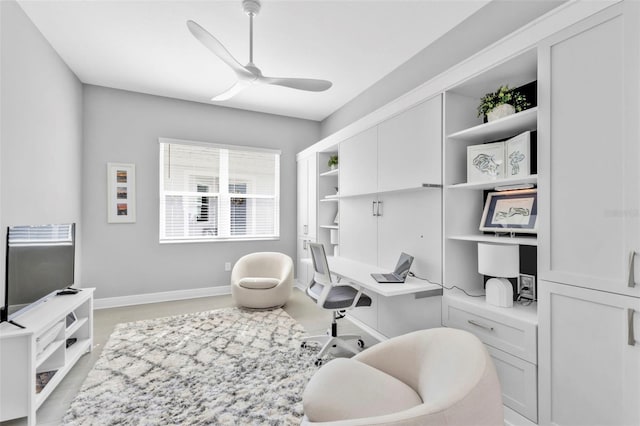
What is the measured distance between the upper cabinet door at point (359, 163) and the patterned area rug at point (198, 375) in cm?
171

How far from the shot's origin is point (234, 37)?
9.18ft

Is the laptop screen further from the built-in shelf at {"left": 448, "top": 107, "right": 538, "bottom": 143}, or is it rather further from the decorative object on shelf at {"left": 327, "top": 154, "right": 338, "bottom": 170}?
the decorative object on shelf at {"left": 327, "top": 154, "right": 338, "bottom": 170}

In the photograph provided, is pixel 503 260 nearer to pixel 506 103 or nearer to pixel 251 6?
pixel 506 103

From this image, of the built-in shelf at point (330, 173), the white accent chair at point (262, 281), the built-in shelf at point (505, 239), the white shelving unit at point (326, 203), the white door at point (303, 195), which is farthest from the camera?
the white door at point (303, 195)

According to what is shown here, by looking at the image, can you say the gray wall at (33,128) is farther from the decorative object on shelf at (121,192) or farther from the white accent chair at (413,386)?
the white accent chair at (413,386)

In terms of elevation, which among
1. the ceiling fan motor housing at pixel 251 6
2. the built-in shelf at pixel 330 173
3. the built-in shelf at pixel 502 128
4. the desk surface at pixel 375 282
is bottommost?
the desk surface at pixel 375 282

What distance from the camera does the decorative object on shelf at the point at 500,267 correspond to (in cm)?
184

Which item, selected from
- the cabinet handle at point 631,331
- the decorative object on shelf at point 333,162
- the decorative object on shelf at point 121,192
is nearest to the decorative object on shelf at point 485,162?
the cabinet handle at point 631,331

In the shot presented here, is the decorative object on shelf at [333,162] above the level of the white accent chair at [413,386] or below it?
above

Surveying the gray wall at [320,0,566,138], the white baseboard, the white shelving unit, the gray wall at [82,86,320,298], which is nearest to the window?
the gray wall at [82,86,320,298]

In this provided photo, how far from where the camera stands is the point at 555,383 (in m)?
1.53

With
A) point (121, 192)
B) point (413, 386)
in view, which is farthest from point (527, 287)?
point (121, 192)

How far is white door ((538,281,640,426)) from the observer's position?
1.28 meters

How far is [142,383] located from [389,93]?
3.72 meters
